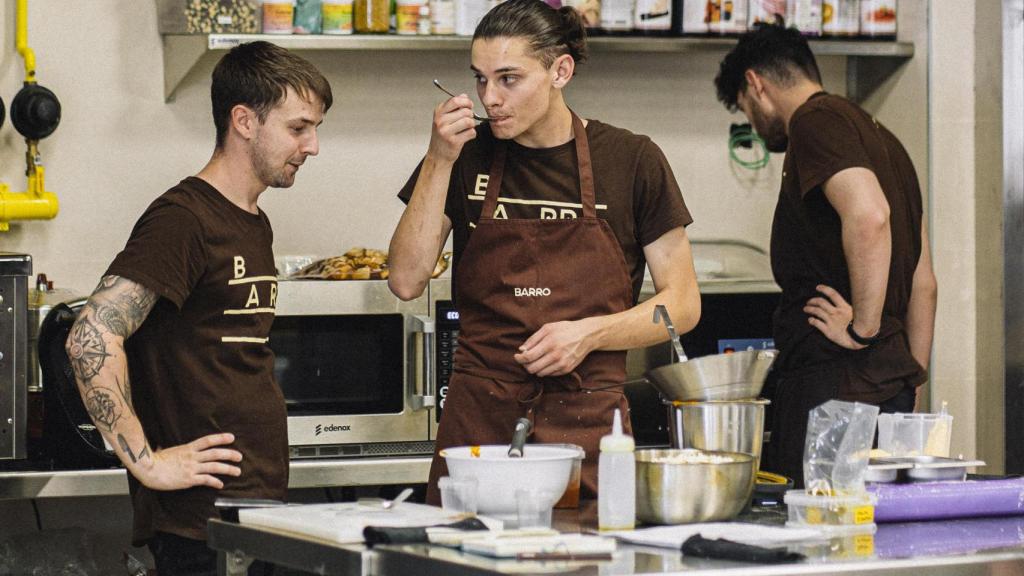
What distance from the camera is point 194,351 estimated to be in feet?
7.68

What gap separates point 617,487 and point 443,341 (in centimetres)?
171

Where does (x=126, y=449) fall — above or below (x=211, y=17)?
below

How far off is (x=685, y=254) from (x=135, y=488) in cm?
112

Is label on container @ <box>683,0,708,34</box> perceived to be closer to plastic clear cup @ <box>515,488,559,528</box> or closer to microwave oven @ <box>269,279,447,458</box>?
microwave oven @ <box>269,279,447,458</box>

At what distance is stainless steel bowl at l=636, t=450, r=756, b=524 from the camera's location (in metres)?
1.87

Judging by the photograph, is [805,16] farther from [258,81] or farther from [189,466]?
[189,466]

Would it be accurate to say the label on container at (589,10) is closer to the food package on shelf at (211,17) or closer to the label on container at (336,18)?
the label on container at (336,18)

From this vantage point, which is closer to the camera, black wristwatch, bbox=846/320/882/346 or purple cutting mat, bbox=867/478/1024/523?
purple cutting mat, bbox=867/478/1024/523

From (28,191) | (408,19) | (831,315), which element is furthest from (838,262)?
(28,191)

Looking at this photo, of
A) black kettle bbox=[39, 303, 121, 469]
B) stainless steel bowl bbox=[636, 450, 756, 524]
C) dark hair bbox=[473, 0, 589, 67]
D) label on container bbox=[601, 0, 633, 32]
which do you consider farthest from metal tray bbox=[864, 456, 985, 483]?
label on container bbox=[601, 0, 633, 32]

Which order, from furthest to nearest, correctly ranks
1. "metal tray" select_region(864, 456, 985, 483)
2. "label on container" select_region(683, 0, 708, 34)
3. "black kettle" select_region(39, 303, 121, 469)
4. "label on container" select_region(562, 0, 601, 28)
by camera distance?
"label on container" select_region(683, 0, 708, 34) → "label on container" select_region(562, 0, 601, 28) → "black kettle" select_region(39, 303, 121, 469) → "metal tray" select_region(864, 456, 985, 483)

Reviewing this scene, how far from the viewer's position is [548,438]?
240 centimetres

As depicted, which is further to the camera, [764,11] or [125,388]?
[764,11]

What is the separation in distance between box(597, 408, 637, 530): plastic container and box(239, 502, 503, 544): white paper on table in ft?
0.53
